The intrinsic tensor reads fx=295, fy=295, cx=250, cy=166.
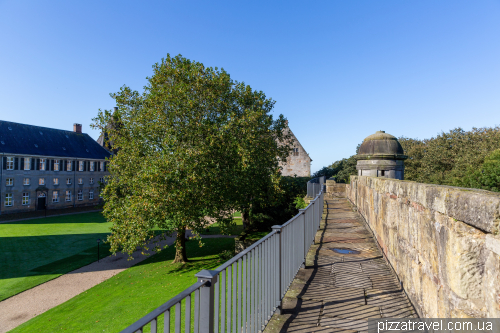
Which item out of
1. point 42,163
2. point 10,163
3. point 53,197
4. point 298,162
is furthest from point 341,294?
point 53,197

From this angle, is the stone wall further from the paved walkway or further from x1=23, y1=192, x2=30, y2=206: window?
x1=23, y1=192, x2=30, y2=206: window

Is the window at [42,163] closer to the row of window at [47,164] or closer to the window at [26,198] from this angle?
the row of window at [47,164]

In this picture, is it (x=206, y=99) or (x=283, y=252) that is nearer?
(x=283, y=252)

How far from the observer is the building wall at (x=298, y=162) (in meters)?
42.8

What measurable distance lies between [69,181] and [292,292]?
46.8 m

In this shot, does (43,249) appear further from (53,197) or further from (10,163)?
(53,197)

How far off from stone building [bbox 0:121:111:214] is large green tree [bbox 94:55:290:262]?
2576 centimetres

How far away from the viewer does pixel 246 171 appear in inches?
594

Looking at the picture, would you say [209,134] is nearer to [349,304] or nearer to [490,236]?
[349,304]

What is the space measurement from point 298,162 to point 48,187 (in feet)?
113

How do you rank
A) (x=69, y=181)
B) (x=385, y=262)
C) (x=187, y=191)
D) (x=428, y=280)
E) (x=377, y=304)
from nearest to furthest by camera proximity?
(x=428, y=280) < (x=377, y=304) < (x=385, y=262) < (x=187, y=191) < (x=69, y=181)

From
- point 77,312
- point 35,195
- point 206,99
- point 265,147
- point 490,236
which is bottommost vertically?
point 77,312

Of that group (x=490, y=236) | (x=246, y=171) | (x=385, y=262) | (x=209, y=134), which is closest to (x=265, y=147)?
(x=246, y=171)

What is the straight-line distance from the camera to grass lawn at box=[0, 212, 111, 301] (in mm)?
16469
